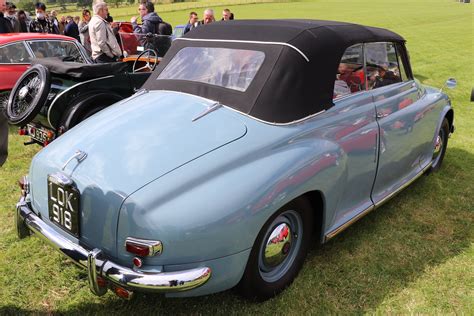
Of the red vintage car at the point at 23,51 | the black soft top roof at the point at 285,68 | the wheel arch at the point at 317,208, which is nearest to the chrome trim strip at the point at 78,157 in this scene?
the black soft top roof at the point at 285,68

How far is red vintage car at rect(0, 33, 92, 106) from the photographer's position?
638 centimetres

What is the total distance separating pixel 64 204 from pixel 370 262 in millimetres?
2210

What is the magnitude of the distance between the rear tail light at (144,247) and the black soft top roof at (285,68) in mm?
1058

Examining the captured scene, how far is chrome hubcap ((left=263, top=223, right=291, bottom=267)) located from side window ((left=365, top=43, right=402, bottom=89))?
153 cm

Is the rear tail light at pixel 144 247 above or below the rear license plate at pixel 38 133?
above

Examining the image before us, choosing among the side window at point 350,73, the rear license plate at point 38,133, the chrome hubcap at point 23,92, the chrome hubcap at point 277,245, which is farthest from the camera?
the rear license plate at point 38,133

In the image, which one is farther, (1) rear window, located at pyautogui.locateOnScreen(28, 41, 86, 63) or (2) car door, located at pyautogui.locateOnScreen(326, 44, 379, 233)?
(1) rear window, located at pyautogui.locateOnScreen(28, 41, 86, 63)

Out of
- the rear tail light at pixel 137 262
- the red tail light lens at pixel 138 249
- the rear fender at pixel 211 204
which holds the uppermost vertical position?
the rear fender at pixel 211 204

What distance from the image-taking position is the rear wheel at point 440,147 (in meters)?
4.73

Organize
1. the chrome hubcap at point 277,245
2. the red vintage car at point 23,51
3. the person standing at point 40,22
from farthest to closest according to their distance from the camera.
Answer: the person standing at point 40,22 < the red vintage car at point 23,51 < the chrome hubcap at point 277,245

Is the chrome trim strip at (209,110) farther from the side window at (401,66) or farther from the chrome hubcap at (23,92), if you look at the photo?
the chrome hubcap at (23,92)

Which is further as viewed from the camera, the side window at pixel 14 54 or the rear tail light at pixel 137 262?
the side window at pixel 14 54

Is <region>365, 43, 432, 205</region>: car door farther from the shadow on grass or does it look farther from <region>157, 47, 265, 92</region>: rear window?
<region>157, 47, 265, 92</region>: rear window

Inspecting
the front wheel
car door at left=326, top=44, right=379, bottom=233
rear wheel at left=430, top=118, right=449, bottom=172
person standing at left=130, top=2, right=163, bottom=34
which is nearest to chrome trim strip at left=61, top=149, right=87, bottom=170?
the front wheel
